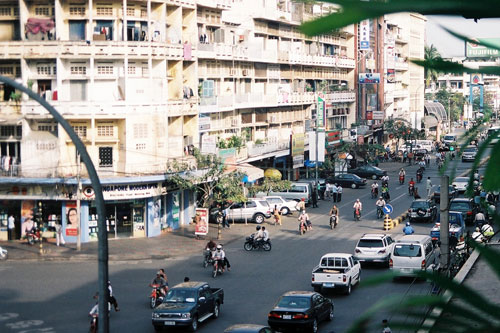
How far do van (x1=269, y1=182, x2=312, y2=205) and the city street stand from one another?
33.0 feet

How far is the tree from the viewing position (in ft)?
145

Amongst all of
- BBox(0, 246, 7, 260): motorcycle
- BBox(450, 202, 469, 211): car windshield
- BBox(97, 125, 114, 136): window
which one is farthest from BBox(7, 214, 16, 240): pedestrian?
BBox(450, 202, 469, 211): car windshield

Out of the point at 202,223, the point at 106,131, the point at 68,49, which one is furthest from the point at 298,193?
the point at 68,49

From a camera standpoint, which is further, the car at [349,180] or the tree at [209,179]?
the car at [349,180]

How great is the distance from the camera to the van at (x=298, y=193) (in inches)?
2191

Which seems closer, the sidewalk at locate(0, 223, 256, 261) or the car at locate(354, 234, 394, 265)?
the car at locate(354, 234, 394, 265)

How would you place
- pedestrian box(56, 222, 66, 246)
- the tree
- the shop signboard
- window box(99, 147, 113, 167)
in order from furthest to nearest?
1. the tree
2. window box(99, 147, 113, 167)
3. the shop signboard
4. pedestrian box(56, 222, 66, 246)

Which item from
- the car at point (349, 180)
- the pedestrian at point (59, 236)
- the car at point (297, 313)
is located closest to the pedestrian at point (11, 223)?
the pedestrian at point (59, 236)

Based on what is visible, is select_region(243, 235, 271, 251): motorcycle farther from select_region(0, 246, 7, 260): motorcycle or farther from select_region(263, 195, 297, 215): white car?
select_region(263, 195, 297, 215): white car

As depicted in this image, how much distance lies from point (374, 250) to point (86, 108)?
52.5 feet

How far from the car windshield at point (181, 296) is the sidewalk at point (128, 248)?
39.1ft

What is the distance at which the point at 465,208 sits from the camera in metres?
47.7

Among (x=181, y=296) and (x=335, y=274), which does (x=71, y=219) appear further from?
(x=181, y=296)

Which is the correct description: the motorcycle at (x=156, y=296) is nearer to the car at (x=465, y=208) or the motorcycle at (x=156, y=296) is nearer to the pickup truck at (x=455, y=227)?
the pickup truck at (x=455, y=227)
